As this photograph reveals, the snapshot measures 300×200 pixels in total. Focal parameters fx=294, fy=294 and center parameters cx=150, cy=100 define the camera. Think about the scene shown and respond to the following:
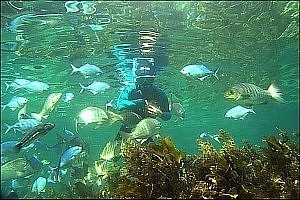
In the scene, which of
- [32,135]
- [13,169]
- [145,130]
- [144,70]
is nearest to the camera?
[32,135]

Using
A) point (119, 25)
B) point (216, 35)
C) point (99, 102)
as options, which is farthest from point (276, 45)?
point (99, 102)

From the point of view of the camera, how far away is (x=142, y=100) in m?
9.27

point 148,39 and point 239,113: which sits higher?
point 148,39

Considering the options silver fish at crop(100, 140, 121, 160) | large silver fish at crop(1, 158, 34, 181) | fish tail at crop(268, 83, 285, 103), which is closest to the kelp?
fish tail at crop(268, 83, 285, 103)

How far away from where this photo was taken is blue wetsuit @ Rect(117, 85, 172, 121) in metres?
9.03

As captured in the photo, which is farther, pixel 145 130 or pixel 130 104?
pixel 130 104

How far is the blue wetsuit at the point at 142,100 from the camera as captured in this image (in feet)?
29.6

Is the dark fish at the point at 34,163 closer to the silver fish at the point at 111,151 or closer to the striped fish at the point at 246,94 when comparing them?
the silver fish at the point at 111,151

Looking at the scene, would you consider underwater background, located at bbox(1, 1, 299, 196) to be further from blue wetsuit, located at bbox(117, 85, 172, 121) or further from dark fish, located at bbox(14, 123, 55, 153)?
dark fish, located at bbox(14, 123, 55, 153)

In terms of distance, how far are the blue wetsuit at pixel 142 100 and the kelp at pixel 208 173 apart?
4.43m

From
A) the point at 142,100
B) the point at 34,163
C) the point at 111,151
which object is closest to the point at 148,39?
the point at 142,100

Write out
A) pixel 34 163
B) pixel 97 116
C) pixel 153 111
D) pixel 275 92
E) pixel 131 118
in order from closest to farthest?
pixel 275 92 < pixel 131 118 < pixel 97 116 < pixel 153 111 < pixel 34 163

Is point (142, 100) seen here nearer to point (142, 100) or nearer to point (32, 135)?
point (142, 100)

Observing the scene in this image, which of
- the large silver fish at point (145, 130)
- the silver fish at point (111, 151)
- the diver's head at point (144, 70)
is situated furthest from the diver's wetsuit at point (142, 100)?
the diver's head at point (144, 70)
